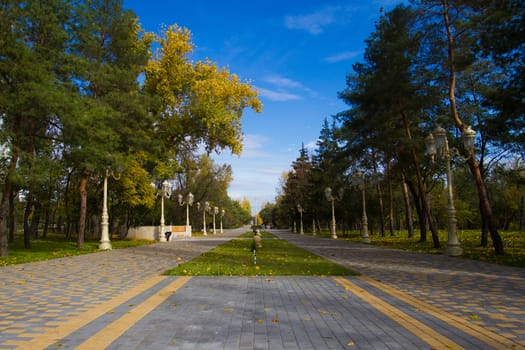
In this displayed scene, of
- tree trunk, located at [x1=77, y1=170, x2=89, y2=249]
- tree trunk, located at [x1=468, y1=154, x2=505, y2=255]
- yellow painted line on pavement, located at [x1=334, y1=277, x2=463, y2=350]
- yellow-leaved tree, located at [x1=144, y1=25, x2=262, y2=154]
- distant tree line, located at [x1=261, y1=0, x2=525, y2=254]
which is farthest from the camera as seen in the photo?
yellow-leaved tree, located at [x1=144, y1=25, x2=262, y2=154]

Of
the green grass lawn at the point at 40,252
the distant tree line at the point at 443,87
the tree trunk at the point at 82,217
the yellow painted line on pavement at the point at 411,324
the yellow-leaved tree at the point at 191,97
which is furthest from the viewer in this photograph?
the yellow-leaved tree at the point at 191,97

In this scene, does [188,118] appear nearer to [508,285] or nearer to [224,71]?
[224,71]

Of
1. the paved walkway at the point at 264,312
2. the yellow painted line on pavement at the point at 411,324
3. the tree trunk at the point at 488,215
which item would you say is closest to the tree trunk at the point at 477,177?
the tree trunk at the point at 488,215

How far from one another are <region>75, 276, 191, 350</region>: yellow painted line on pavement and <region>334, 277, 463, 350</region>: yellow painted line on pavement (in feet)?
11.6

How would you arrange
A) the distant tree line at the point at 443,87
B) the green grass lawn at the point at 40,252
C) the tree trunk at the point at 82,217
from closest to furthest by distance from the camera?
the distant tree line at the point at 443,87, the green grass lawn at the point at 40,252, the tree trunk at the point at 82,217

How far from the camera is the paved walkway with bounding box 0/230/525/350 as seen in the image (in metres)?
4.55

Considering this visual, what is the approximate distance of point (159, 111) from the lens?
2750cm

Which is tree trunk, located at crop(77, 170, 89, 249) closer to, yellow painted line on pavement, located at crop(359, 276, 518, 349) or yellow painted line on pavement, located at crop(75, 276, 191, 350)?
yellow painted line on pavement, located at crop(75, 276, 191, 350)

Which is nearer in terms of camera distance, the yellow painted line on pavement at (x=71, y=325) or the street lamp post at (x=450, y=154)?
the yellow painted line on pavement at (x=71, y=325)

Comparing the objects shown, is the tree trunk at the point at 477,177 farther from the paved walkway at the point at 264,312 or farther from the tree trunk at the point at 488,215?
the paved walkway at the point at 264,312

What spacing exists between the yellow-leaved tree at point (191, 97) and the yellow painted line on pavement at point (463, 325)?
21584mm

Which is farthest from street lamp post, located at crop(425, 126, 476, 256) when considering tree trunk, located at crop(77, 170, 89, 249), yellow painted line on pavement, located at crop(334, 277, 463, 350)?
tree trunk, located at crop(77, 170, 89, 249)

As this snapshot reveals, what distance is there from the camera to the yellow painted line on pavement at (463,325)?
446 centimetres

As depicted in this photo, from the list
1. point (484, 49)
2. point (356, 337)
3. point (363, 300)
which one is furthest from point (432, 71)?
point (356, 337)
